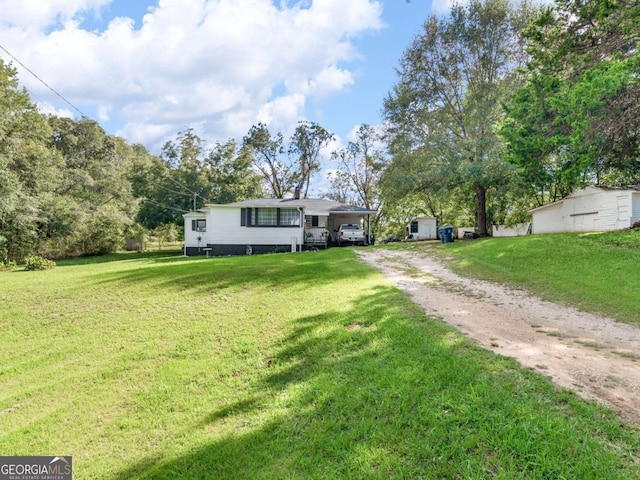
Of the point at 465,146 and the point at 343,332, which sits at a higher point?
the point at 465,146

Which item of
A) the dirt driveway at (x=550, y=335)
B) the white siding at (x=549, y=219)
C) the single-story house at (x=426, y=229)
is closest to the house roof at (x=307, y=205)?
the single-story house at (x=426, y=229)

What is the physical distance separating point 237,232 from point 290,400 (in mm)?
17506

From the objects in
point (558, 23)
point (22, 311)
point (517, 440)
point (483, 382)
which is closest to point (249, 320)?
point (483, 382)

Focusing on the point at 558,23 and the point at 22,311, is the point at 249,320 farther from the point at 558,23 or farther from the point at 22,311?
the point at 558,23

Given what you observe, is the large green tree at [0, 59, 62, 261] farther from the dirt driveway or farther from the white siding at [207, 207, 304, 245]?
the dirt driveway

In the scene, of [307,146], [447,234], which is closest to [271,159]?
[307,146]

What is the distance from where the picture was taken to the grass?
6.63 meters

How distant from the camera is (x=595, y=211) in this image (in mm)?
15523

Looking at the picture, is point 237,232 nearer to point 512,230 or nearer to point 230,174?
point 230,174

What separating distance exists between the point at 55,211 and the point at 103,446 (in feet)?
90.8

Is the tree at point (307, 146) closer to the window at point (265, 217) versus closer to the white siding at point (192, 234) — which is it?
the white siding at point (192, 234)

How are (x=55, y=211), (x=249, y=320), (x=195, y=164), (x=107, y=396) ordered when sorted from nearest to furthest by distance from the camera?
(x=107, y=396) < (x=249, y=320) < (x=55, y=211) < (x=195, y=164)

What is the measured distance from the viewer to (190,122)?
32.2 m

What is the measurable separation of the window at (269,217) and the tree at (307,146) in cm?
1663
